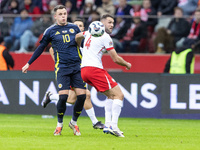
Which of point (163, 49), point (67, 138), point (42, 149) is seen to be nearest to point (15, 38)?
point (163, 49)

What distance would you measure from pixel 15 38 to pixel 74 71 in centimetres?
797

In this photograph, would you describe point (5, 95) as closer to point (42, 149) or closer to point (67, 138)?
point (67, 138)

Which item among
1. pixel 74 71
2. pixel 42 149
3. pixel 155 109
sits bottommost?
pixel 155 109

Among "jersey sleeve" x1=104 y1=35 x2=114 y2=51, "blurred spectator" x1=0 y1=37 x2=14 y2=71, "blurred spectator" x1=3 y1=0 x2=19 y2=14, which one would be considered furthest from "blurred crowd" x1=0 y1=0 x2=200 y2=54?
"jersey sleeve" x1=104 y1=35 x2=114 y2=51

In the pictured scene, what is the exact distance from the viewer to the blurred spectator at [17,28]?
1662 centimetres

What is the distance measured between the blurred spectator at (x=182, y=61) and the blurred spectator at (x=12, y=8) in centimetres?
664

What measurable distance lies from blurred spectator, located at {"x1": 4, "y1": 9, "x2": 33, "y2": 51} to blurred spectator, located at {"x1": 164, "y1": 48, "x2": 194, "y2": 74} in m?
5.12

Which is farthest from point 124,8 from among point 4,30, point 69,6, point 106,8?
point 4,30

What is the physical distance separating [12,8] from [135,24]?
495cm

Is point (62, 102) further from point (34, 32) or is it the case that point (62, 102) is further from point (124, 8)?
point (124, 8)

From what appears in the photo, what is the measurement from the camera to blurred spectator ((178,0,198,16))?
55.4 feet

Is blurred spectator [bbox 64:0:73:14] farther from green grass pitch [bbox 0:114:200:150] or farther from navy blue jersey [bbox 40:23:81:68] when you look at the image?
navy blue jersey [bbox 40:23:81:68]

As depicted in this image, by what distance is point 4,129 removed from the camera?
33.1 feet

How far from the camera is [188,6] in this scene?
17.0m
